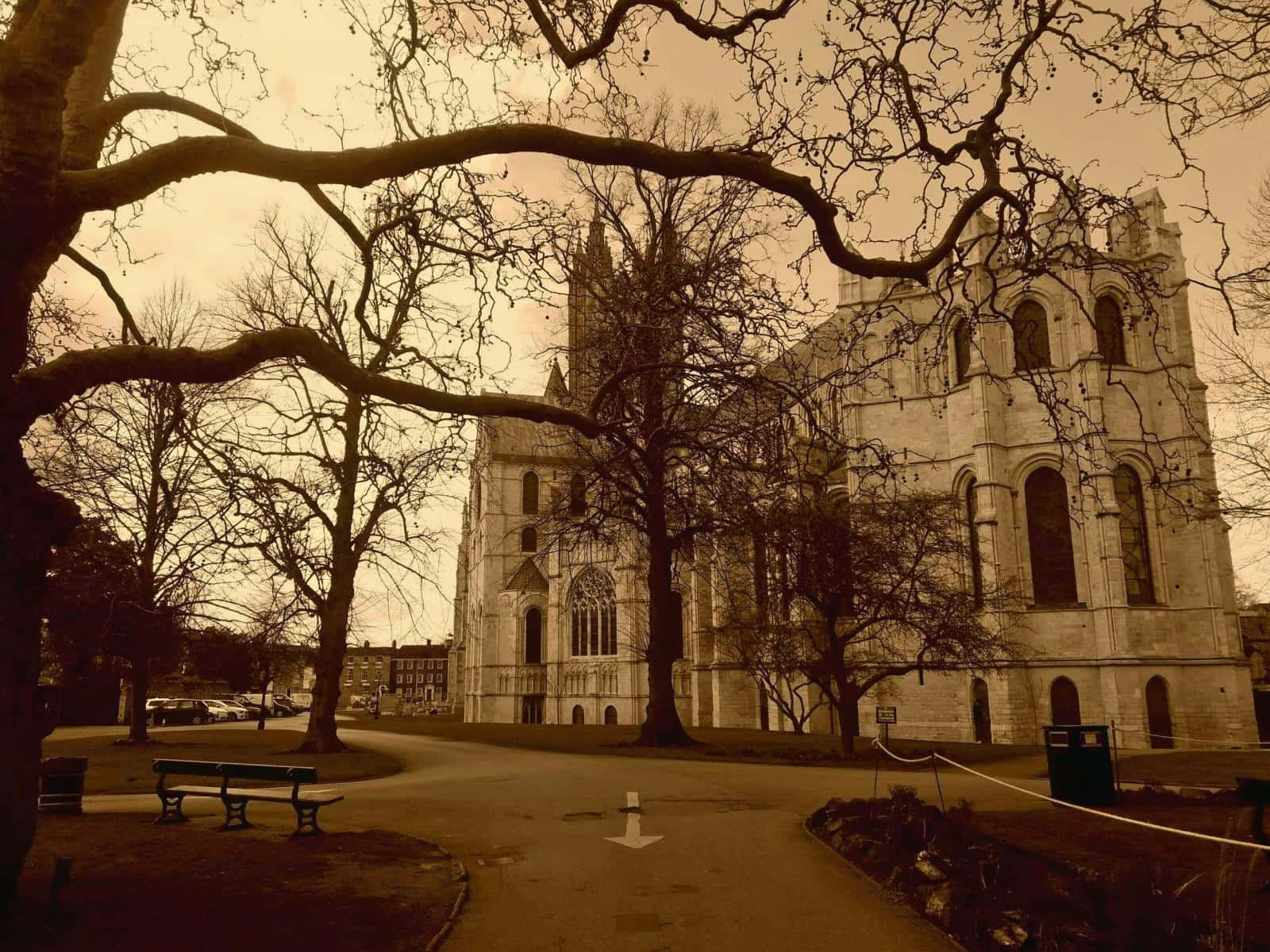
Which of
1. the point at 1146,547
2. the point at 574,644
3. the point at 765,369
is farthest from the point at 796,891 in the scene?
the point at 574,644

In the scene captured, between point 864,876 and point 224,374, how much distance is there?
22.1ft

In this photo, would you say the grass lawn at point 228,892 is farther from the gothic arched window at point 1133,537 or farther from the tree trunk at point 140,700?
the gothic arched window at point 1133,537

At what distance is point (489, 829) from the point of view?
1055 centimetres

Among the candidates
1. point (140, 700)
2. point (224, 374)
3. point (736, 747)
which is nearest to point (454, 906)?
point (224, 374)

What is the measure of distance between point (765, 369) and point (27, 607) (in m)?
6.00

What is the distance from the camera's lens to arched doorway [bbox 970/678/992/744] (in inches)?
1480

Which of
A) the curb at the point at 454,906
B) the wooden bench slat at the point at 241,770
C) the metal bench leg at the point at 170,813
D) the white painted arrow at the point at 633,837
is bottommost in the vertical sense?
the white painted arrow at the point at 633,837

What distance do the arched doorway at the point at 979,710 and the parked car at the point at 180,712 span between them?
38.4m

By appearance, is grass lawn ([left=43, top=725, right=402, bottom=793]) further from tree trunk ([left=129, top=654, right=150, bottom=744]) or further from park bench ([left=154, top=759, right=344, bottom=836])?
park bench ([left=154, top=759, right=344, bottom=836])

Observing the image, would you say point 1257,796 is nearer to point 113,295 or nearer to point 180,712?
point 113,295

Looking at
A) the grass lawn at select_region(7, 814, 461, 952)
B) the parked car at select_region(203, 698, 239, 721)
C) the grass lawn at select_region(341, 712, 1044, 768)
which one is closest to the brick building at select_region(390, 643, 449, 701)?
the parked car at select_region(203, 698, 239, 721)

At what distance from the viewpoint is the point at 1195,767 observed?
68.3ft

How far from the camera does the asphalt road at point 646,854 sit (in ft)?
20.1

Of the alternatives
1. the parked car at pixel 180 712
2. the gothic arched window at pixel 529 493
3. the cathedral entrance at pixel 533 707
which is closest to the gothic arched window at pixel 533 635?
the cathedral entrance at pixel 533 707
